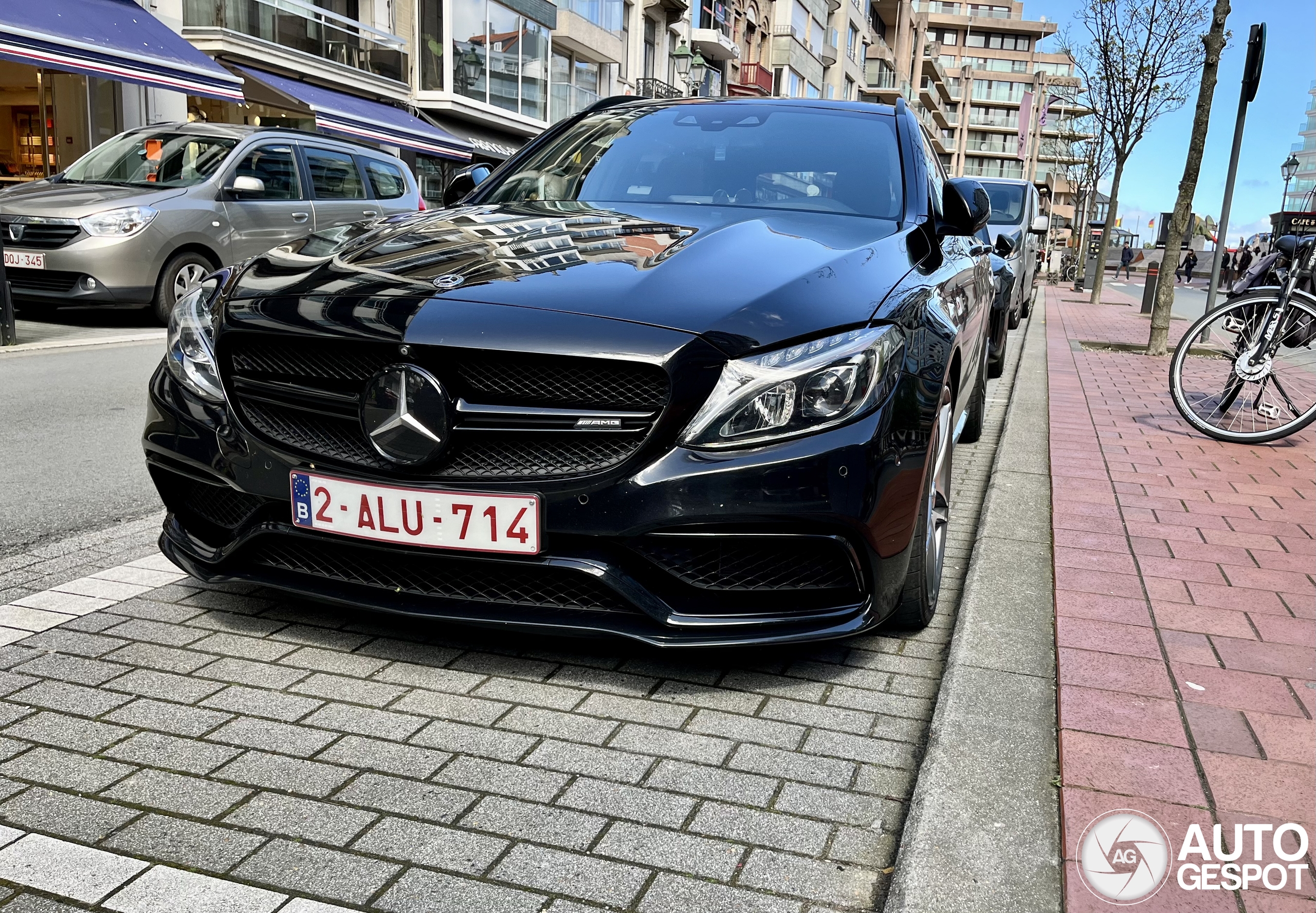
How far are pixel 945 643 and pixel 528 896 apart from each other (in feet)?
5.46

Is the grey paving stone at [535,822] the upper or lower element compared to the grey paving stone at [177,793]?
lower

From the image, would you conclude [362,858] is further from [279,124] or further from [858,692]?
[279,124]

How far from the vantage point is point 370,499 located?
2619 millimetres

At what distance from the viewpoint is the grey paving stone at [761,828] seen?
212 cm

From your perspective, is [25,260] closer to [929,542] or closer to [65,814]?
[65,814]

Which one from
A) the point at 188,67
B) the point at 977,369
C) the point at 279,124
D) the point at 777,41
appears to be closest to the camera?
the point at 977,369

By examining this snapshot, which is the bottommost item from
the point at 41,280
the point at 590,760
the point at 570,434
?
the point at 590,760

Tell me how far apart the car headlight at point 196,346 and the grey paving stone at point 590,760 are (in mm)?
1199

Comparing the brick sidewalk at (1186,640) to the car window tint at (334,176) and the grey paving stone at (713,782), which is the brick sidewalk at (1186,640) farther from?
the car window tint at (334,176)

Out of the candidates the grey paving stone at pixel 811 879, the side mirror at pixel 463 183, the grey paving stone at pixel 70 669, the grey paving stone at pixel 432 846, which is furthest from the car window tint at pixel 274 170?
the grey paving stone at pixel 811 879

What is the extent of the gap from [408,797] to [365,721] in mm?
377

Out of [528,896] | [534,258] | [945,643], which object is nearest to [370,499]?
[534,258]

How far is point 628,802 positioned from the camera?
2.25 m

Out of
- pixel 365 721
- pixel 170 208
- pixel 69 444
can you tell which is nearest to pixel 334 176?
pixel 170 208
